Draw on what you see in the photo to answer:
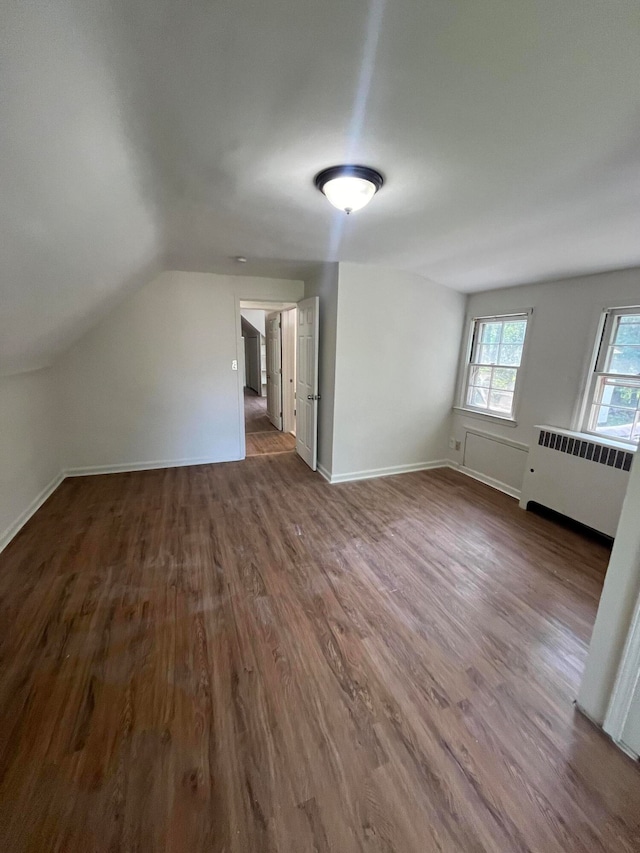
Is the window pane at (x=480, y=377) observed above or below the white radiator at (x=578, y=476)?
above

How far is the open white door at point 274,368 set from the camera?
592 cm

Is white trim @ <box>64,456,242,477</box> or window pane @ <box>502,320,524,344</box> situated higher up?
window pane @ <box>502,320,524,344</box>

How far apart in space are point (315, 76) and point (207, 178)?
84 cm

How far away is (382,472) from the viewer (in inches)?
165

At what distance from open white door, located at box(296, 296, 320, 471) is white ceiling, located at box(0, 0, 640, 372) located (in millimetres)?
1654

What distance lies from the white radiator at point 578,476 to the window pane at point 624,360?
1.95 ft

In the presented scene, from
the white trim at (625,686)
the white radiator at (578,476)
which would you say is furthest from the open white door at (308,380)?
the white trim at (625,686)

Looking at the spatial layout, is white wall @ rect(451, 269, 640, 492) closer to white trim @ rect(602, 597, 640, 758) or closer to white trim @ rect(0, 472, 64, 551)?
white trim @ rect(602, 597, 640, 758)

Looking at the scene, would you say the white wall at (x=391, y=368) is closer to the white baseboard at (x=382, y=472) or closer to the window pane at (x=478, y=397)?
the white baseboard at (x=382, y=472)

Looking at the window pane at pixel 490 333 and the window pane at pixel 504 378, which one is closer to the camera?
the window pane at pixel 504 378

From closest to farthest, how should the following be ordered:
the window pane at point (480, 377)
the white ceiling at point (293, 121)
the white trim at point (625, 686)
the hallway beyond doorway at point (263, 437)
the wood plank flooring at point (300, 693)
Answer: the white ceiling at point (293, 121) → the wood plank flooring at point (300, 693) → the white trim at point (625, 686) → the window pane at point (480, 377) → the hallway beyond doorway at point (263, 437)

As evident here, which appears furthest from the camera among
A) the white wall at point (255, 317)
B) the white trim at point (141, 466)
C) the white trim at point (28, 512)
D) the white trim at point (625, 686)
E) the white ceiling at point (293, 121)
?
the white wall at point (255, 317)

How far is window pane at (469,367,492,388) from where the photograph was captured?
404 cm

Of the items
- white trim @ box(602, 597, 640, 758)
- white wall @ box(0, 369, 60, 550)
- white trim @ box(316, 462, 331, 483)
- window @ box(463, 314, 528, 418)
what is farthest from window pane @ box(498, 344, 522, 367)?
white wall @ box(0, 369, 60, 550)
